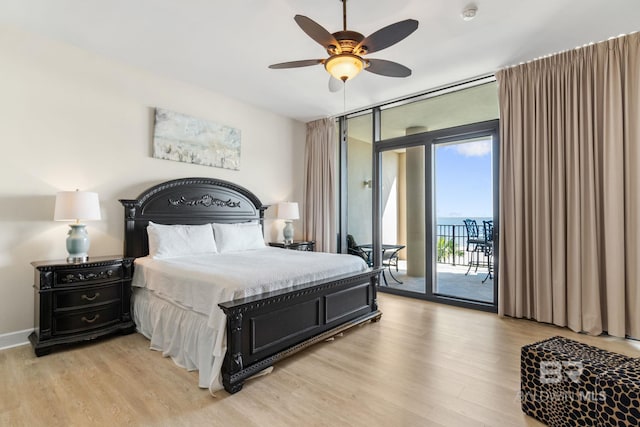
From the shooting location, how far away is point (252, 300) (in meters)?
A: 2.28

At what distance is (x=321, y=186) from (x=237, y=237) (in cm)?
201

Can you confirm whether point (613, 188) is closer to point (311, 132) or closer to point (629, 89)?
point (629, 89)

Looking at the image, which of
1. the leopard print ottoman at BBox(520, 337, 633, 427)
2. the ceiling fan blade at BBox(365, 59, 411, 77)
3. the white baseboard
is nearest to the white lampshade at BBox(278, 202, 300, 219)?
the ceiling fan blade at BBox(365, 59, 411, 77)

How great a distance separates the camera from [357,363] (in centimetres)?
256

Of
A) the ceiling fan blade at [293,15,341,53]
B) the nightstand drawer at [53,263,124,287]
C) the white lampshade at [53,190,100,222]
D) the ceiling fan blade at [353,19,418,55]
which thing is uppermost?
the ceiling fan blade at [293,15,341,53]

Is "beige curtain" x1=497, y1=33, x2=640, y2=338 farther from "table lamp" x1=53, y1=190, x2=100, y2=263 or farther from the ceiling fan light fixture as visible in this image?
"table lamp" x1=53, y1=190, x2=100, y2=263

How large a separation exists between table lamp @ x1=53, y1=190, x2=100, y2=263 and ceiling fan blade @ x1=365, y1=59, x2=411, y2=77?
286 centimetres

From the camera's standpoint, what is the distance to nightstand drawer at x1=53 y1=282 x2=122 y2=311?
2.80m

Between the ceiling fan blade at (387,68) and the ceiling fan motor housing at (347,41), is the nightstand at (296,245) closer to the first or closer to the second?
the ceiling fan blade at (387,68)

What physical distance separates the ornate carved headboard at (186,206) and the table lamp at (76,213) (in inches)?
20.4

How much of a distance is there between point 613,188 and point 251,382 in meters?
3.68

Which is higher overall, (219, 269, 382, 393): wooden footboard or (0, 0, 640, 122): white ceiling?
(0, 0, 640, 122): white ceiling

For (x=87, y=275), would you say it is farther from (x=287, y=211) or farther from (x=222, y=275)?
(x=287, y=211)

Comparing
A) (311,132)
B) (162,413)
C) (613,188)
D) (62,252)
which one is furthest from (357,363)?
(311,132)
